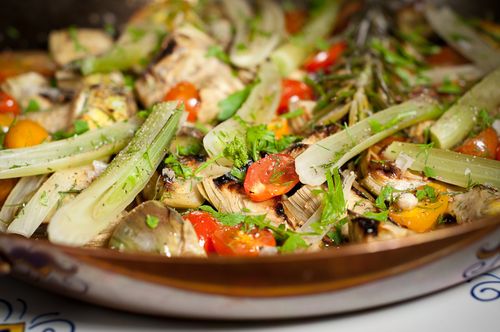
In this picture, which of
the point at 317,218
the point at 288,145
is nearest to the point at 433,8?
the point at 288,145

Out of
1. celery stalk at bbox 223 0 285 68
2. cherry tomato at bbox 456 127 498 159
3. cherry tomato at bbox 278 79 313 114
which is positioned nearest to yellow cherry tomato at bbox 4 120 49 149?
celery stalk at bbox 223 0 285 68

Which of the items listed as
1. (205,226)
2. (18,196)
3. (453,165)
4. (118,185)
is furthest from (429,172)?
(18,196)

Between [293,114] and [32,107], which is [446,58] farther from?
[32,107]

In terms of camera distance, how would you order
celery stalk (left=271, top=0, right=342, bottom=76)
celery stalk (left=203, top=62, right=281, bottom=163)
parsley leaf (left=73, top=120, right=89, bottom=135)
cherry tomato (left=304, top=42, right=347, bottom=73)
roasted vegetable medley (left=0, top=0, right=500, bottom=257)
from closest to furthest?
roasted vegetable medley (left=0, top=0, right=500, bottom=257), celery stalk (left=203, top=62, right=281, bottom=163), parsley leaf (left=73, top=120, right=89, bottom=135), celery stalk (left=271, top=0, right=342, bottom=76), cherry tomato (left=304, top=42, right=347, bottom=73)

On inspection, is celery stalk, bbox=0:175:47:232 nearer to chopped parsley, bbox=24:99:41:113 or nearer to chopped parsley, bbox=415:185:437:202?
chopped parsley, bbox=24:99:41:113

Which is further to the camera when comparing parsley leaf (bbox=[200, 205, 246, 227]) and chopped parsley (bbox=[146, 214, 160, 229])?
parsley leaf (bbox=[200, 205, 246, 227])
